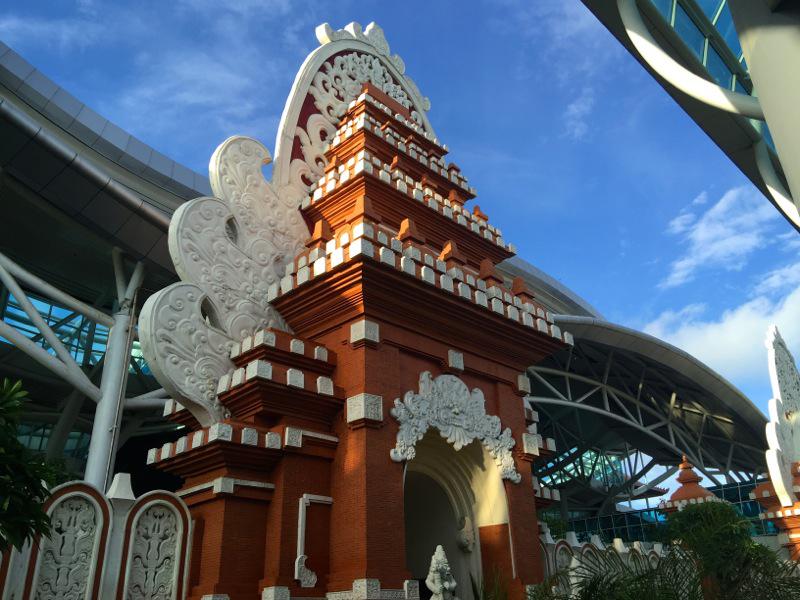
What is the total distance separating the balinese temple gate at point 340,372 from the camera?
10195 millimetres

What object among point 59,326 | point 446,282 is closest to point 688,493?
point 446,282

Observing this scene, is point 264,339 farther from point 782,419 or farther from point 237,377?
point 782,419

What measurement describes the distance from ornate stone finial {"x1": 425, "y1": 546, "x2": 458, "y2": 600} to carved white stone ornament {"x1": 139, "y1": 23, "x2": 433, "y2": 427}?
425 centimetres

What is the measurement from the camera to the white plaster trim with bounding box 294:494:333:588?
32.2 feet

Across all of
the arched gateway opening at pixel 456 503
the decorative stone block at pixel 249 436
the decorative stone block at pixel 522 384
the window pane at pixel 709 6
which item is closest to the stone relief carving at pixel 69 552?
the decorative stone block at pixel 249 436

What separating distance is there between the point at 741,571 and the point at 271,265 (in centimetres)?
924

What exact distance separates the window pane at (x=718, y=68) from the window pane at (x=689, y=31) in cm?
28

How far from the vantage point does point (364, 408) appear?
10773mm

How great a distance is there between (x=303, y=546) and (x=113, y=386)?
40.8 ft

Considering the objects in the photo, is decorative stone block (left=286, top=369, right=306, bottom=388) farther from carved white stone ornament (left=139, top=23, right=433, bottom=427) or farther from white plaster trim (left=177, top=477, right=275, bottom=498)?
white plaster trim (left=177, top=477, right=275, bottom=498)

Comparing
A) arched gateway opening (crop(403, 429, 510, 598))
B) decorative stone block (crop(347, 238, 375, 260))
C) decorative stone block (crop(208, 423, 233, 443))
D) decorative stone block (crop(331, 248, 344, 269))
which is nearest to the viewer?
decorative stone block (crop(208, 423, 233, 443))

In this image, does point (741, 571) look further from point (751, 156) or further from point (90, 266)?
point (90, 266)

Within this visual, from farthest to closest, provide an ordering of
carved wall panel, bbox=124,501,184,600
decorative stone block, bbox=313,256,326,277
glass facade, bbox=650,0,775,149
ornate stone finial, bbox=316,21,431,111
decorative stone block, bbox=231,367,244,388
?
ornate stone finial, bbox=316,21,431,111, decorative stone block, bbox=313,256,326,277, decorative stone block, bbox=231,367,244,388, glass facade, bbox=650,0,775,149, carved wall panel, bbox=124,501,184,600

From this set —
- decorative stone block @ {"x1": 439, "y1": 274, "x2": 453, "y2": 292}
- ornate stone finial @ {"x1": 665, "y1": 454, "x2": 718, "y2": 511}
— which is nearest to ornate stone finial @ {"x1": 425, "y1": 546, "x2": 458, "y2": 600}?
decorative stone block @ {"x1": 439, "y1": 274, "x2": 453, "y2": 292}
